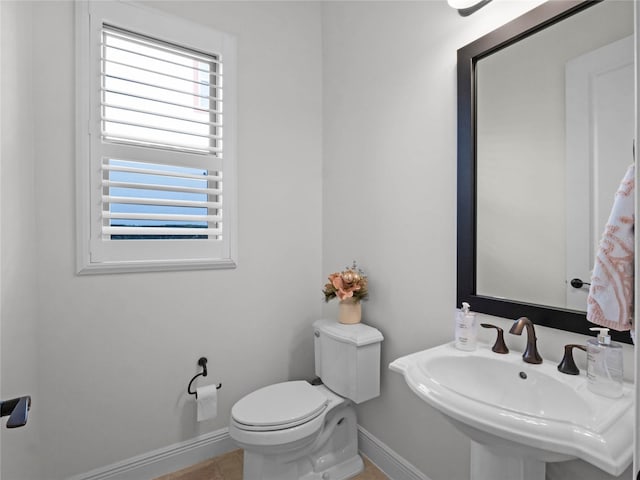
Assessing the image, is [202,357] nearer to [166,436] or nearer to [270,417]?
[166,436]

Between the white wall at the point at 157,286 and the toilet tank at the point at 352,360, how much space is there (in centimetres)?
44

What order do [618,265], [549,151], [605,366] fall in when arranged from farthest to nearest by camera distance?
[549,151]
[605,366]
[618,265]

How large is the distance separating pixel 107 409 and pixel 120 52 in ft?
5.73

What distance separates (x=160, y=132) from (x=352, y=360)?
1532 millimetres

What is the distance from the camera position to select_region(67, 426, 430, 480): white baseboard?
1536 mm

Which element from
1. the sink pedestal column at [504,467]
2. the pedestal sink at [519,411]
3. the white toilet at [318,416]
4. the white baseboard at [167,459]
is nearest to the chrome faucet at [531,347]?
the pedestal sink at [519,411]

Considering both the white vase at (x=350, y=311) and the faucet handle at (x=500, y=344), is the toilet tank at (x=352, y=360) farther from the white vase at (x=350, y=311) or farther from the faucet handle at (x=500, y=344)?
the faucet handle at (x=500, y=344)

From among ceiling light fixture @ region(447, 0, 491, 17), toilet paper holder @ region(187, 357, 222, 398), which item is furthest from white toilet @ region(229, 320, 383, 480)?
ceiling light fixture @ region(447, 0, 491, 17)

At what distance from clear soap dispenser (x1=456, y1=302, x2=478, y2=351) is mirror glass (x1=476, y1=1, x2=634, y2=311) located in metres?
0.14

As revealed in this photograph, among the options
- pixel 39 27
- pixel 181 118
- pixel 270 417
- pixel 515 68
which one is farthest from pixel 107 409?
pixel 515 68

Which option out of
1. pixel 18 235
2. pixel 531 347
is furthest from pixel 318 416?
pixel 18 235

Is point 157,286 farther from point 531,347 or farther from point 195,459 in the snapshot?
point 531,347

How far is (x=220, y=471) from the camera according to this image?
5.52 feet

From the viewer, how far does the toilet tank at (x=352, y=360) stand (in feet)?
5.15
